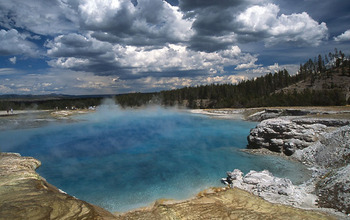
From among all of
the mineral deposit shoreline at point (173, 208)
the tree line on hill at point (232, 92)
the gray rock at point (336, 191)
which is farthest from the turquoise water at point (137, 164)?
the tree line on hill at point (232, 92)

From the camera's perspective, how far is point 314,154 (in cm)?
1567

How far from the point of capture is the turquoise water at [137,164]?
12.1 metres

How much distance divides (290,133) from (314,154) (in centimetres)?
289

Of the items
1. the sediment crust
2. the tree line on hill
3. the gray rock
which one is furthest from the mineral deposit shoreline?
the tree line on hill

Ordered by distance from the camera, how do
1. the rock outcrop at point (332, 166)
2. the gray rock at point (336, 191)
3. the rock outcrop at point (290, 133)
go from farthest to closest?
the rock outcrop at point (290, 133) < the rock outcrop at point (332, 166) < the gray rock at point (336, 191)

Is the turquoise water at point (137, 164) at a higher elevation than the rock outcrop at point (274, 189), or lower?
lower

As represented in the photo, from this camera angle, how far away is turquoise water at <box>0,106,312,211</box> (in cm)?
1207

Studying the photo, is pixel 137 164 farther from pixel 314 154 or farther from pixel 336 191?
pixel 314 154

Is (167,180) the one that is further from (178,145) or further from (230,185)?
(178,145)

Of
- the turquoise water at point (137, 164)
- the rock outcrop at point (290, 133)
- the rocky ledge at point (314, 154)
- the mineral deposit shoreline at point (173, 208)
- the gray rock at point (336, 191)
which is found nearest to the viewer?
the mineral deposit shoreline at point (173, 208)

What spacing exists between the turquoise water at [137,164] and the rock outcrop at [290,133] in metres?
1.85

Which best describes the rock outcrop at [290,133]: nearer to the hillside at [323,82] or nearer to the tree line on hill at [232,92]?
the tree line on hill at [232,92]

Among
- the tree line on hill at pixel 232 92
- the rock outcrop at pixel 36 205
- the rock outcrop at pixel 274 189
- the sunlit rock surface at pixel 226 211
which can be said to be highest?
the tree line on hill at pixel 232 92

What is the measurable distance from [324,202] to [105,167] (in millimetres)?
14570
